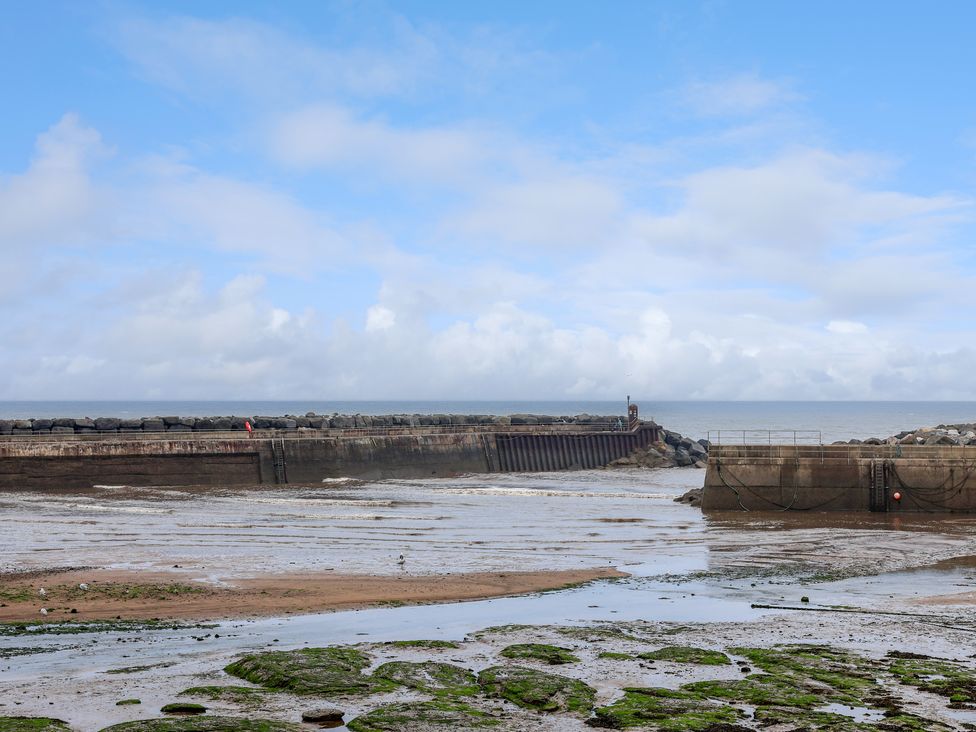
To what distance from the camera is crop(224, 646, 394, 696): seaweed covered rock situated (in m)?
11.7

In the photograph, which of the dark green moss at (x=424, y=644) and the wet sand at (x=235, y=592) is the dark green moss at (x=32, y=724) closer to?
the dark green moss at (x=424, y=644)

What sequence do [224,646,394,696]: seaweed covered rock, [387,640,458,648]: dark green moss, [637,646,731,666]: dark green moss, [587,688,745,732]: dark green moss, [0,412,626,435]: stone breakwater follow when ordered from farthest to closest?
[0,412,626,435]: stone breakwater < [387,640,458,648]: dark green moss < [637,646,731,666]: dark green moss < [224,646,394,696]: seaweed covered rock < [587,688,745,732]: dark green moss

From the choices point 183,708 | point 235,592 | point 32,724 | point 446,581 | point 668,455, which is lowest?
point 668,455

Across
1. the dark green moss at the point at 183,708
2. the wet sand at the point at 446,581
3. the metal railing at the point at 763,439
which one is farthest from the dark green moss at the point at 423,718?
the metal railing at the point at 763,439

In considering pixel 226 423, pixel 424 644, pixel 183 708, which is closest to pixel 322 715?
pixel 183 708

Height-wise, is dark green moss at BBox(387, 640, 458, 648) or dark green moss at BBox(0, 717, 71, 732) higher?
dark green moss at BBox(0, 717, 71, 732)

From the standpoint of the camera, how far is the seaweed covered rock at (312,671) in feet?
38.5

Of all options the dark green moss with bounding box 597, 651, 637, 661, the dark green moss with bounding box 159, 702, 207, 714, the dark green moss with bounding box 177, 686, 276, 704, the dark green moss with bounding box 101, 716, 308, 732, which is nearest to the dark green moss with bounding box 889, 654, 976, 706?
the dark green moss with bounding box 597, 651, 637, 661

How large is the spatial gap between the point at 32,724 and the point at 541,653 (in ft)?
21.4

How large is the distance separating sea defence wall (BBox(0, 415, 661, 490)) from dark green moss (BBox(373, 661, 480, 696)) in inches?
1541

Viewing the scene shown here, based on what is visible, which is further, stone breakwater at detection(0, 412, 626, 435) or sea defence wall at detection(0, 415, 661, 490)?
stone breakwater at detection(0, 412, 626, 435)

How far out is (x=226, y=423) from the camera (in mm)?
65625

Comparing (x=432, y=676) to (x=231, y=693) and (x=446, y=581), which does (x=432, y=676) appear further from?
(x=446, y=581)

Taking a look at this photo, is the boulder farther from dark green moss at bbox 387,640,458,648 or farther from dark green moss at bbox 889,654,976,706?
dark green moss at bbox 889,654,976,706
